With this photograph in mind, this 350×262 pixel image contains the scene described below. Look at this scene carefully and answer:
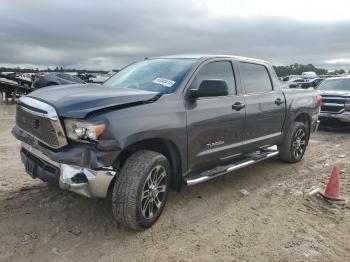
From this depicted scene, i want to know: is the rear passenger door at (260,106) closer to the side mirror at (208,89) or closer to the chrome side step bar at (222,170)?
the chrome side step bar at (222,170)

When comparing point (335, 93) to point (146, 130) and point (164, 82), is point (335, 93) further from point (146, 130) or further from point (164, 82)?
point (146, 130)

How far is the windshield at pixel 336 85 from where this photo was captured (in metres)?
11.8

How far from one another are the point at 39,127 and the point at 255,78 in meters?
3.37

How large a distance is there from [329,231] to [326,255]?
578 millimetres

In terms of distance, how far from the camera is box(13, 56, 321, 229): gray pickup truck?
3.50 metres

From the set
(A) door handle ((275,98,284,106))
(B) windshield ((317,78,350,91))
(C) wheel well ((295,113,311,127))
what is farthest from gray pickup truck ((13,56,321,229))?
(B) windshield ((317,78,350,91))

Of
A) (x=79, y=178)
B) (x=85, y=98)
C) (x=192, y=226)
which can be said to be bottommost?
(x=192, y=226)

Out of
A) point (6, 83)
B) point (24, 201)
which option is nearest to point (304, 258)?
point (24, 201)

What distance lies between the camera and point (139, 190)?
3.67 meters

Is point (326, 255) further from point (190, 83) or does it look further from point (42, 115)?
point (42, 115)

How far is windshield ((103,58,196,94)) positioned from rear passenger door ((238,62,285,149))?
1.14 meters

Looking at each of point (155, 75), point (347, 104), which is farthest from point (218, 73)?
point (347, 104)

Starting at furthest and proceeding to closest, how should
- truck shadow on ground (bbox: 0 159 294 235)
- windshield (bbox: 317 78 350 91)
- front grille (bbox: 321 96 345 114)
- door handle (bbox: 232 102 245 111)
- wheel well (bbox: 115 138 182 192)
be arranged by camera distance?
windshield (bbox: 317 78 350 91), front grille (bbox: 321 96 345 114), door handle (bbox: 232 102 245 111), truck shadow on ground (bbox: 0 159 294 235), wheel well (bbox: 115 138 182 192)

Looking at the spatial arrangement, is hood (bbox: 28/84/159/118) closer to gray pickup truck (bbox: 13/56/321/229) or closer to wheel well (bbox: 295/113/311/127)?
gray pickup truck (bbox: 13/56/321/229)
